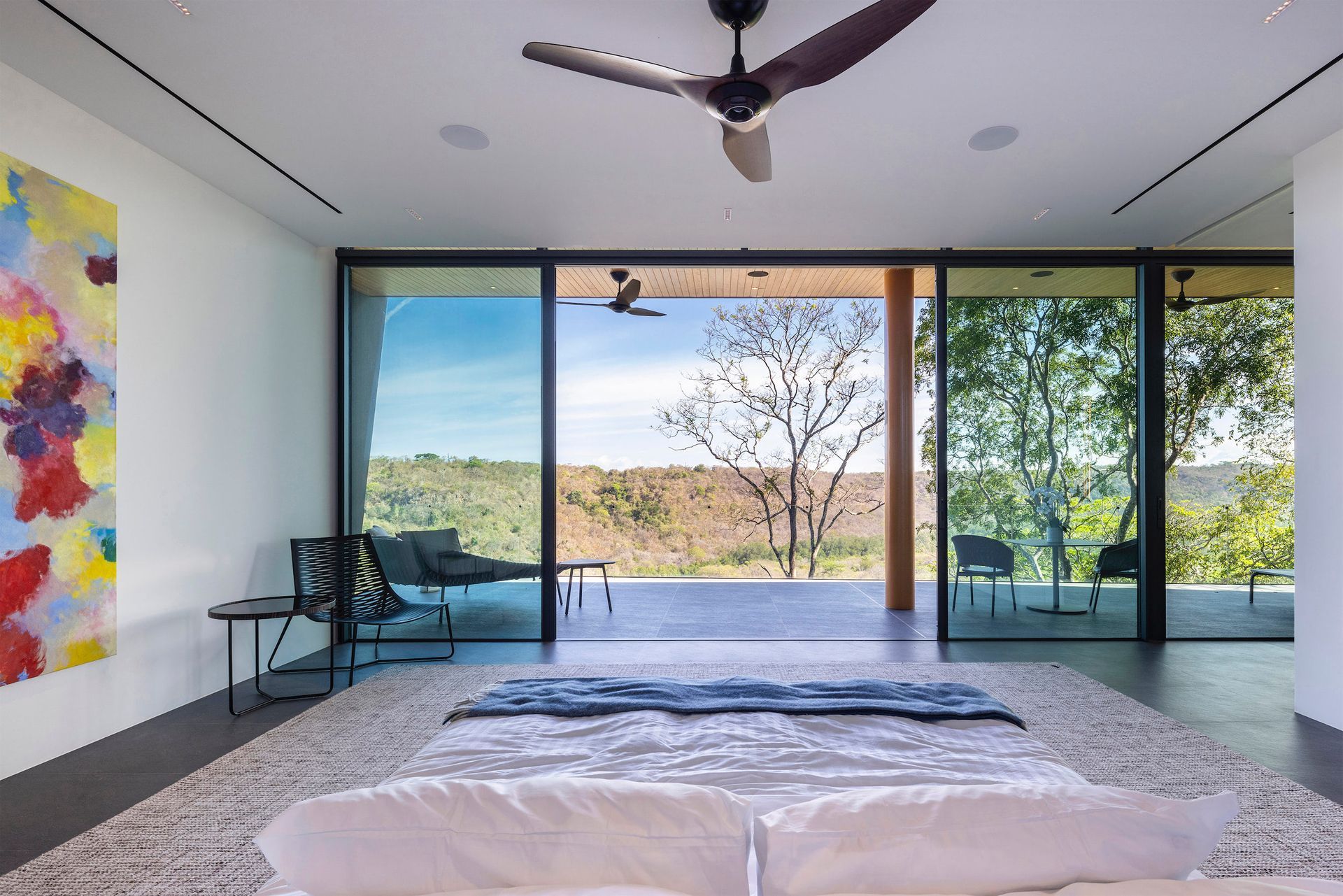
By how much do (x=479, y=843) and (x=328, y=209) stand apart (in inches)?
174

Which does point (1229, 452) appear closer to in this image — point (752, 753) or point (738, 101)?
point (738, 101)

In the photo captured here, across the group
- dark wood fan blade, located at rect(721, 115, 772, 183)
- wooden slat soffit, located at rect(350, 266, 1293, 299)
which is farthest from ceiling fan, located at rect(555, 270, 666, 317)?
dark wood fan blade, located at rect(721, 115, 772, 183)

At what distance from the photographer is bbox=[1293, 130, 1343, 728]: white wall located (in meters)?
3.49

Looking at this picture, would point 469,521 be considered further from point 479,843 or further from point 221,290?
point 479,843

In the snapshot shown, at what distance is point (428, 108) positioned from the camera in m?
3.20

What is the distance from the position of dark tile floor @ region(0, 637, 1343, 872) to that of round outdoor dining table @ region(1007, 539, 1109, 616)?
0.23 meters

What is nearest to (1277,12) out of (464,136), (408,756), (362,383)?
(464,136)

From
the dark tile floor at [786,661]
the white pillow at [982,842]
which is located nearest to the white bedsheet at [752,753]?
the white pillow at [982,842]

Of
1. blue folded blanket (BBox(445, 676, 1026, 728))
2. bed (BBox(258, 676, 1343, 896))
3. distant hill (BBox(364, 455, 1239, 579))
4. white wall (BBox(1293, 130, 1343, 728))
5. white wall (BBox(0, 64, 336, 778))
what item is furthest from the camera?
distant hill (BBox(364, 455, 1239, 579))

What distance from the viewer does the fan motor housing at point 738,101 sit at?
2.41 m

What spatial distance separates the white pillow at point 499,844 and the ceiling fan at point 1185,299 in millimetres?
5753

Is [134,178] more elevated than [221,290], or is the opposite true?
[134,178]

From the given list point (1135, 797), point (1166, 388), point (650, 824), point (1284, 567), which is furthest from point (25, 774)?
point (1284, 567)

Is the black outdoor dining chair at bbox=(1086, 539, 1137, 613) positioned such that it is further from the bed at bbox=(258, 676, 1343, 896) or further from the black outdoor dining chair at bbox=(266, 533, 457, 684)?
the black outdoor dining chair at bbox=(266, 533, 457, 684)
